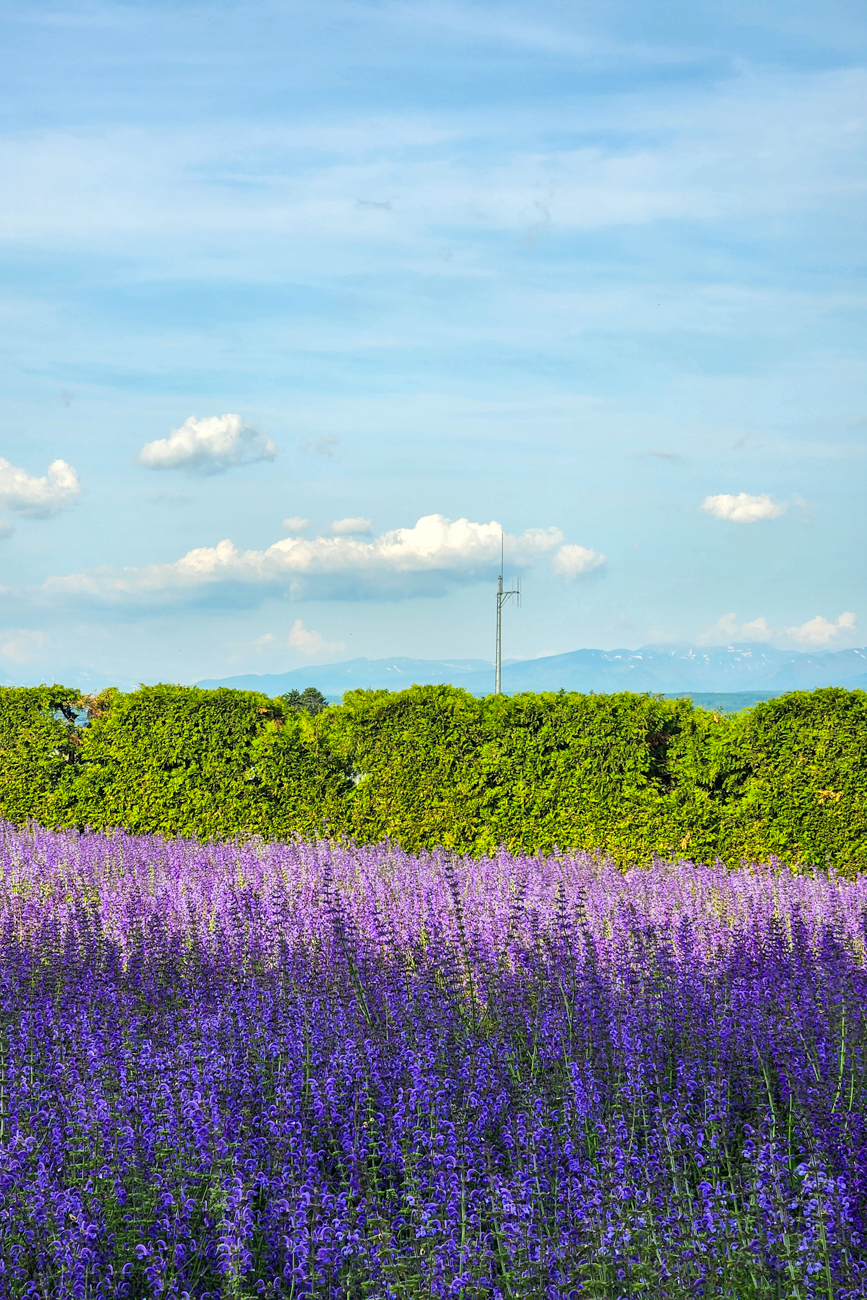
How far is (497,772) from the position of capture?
38.4 feet

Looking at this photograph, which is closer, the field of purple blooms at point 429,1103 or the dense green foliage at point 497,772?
the field of purple blooms at point 429,1103

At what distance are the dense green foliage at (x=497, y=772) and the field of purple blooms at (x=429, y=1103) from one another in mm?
3141

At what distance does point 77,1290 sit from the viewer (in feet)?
9.66

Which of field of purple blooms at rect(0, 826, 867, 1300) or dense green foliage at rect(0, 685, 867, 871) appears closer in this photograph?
field of purple blooms at rect(0, 826, 867, 1300)

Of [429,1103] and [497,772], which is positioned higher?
[497,772]

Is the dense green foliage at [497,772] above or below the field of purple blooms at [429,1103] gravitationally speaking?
above

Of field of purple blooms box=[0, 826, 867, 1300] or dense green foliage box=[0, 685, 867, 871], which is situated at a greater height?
dense green foliage box=[0, 685, 867, 871]

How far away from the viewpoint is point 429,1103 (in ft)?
13.2

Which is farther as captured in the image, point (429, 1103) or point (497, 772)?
point (497, 772)

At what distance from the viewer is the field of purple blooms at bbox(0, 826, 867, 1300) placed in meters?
3.01

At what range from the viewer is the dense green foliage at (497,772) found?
10.9m

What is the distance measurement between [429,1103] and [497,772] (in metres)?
7.73

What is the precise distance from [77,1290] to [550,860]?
7932mm

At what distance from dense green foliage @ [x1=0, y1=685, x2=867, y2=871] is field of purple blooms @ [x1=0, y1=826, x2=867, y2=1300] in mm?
3141
